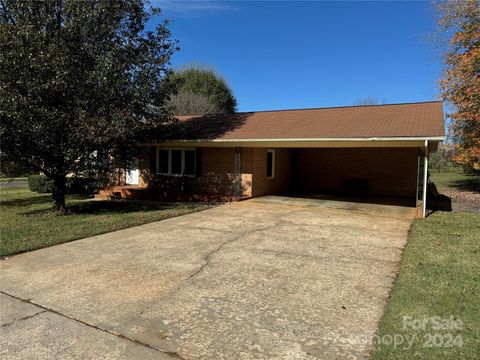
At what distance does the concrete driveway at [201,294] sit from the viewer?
338 cm

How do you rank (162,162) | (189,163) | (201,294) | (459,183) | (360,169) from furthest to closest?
(459,183) < (360,169) < (162,162) < (189,163) < (201,294)

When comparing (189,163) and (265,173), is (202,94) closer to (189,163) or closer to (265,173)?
(189,163)

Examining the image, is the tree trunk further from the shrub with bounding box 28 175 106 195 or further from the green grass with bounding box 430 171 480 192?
the green grass with bounding box 430 171 480 192

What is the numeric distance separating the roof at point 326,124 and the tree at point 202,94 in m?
20.6

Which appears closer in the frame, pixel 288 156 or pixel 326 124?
pixel 326 124

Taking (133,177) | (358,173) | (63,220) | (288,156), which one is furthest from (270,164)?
(63,220)

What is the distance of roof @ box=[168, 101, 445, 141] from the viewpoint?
10797mm

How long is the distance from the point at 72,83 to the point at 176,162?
6675 mm

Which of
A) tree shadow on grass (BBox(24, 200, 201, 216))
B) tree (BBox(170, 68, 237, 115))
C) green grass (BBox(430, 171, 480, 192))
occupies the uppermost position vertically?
tree (BBox(170, 68, 237, 115))

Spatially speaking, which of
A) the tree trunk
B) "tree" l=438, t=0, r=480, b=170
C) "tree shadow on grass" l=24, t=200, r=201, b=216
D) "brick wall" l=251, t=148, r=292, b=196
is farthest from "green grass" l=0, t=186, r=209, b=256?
"tree" l=438, t=0, r=480, b=170

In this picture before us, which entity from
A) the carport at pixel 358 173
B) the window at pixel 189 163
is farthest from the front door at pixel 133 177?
the carport at pixel 358 173

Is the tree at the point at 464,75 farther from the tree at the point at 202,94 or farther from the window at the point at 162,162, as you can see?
the tree at the point at 202,94

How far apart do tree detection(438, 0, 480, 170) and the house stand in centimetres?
253

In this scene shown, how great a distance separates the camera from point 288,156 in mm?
17719
